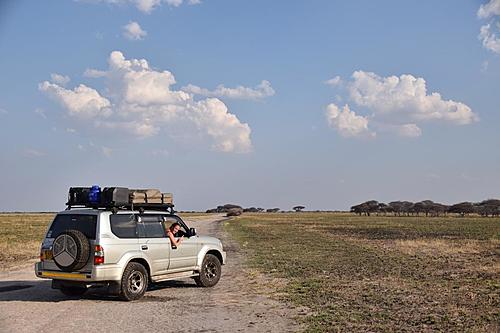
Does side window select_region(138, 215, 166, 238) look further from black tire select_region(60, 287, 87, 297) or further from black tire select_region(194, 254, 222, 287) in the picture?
black tire select_region(60, 287, 87, 297)

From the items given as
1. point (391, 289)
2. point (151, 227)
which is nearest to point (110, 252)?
point (151, 227)

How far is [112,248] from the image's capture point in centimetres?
1143

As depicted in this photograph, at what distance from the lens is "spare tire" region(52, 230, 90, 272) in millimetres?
11125

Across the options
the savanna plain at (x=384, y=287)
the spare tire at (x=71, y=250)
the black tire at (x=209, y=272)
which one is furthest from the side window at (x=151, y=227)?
the savanna plain at (x=384, y=287)

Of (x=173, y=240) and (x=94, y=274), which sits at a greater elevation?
(x=173, y=240)

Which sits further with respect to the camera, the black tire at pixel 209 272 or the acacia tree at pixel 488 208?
the acacia tree at pixel 488 208

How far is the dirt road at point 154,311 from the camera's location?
9.13 meters

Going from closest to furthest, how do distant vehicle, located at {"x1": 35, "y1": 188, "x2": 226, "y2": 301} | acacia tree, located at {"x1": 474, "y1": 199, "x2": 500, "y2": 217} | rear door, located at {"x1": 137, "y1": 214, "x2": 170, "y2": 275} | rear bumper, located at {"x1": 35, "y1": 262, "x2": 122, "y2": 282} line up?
rear bumper, located at {"x1": 35, "y1": 262, "x2": 122, "y2": 282}
distant vehicle, located at {"x1": 35, "y1": 188, "x2": 226, "y2": 301}
rear door, located at {"x1": 137, "y1": 214, "x2": 170, "y2": 275}
acacia tree, located at {"x1": 474, "y1": 199, "x2": 500, "y2": 217}

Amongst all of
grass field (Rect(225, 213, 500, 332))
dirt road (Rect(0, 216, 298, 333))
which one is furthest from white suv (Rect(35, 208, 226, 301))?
grass field (Rect(225, 213, 500, 332))

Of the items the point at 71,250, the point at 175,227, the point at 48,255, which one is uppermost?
the point at 175,227

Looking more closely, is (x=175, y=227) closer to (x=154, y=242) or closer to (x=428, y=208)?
(x=154, y=242)

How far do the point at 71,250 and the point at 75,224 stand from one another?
72cm

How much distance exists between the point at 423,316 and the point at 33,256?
18.5 meters

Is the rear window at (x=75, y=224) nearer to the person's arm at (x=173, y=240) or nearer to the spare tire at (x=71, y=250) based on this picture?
the spare tire at (x=71, y=250)
